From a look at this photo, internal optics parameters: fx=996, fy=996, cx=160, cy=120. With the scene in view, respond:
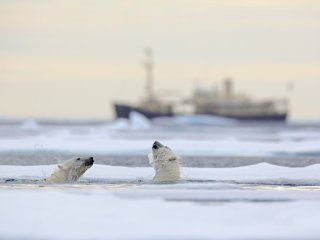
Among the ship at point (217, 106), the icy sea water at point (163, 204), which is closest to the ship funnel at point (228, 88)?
the ship at point (217, 106)

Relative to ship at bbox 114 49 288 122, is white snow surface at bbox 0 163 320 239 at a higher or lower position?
lower

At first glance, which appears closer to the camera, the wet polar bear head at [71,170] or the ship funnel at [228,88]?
the wet polar bear head at [71,170]

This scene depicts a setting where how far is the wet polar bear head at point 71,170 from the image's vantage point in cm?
1780

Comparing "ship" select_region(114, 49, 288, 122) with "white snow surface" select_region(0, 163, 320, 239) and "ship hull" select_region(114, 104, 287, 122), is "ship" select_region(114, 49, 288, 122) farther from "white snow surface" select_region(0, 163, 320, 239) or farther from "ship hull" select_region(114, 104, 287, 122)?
"white snow surface" select_region(0, 163, 320, 239)

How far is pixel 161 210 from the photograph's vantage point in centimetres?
1296

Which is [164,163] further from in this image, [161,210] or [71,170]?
[161,210]

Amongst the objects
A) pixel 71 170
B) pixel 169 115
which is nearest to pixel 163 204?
pixel 71 170

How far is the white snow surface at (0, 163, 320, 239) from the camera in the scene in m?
11.5

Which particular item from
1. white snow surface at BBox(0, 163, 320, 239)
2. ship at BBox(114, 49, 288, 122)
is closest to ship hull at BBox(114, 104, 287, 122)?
ship at BBox(114, 49, 288, 122)

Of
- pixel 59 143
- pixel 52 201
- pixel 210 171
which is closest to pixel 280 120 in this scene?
pixel 59 143

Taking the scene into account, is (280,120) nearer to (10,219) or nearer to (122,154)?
(122,154)

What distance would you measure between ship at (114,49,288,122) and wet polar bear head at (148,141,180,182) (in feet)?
268

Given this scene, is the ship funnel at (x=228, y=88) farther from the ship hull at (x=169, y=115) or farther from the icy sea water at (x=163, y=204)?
the icy sea water at (x=163, y=204)

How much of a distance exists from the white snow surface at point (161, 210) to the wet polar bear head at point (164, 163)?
1.33 ft
